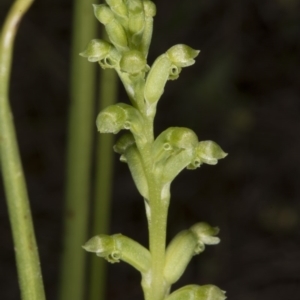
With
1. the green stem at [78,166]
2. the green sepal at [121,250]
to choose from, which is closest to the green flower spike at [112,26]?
the green sepal at [121,250]

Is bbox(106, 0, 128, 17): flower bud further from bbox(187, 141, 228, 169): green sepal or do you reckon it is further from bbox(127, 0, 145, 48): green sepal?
bbox(187, 141, 228, 169): green sepal

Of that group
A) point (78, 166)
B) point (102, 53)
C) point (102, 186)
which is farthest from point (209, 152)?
point (102, 186)

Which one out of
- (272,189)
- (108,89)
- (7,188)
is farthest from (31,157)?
(7,188)

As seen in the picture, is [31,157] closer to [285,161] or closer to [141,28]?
[285,161]

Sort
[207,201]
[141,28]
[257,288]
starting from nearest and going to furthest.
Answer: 1. [141,28]
2. [257,288]
3. [207,201]

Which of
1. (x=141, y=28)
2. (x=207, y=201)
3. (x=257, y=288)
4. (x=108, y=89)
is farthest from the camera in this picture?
(x=207, y=201)

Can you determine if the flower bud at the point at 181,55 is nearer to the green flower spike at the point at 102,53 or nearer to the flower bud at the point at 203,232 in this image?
the green flower spike at the point at 102,53

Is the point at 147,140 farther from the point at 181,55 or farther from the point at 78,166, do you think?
the point at 78,166

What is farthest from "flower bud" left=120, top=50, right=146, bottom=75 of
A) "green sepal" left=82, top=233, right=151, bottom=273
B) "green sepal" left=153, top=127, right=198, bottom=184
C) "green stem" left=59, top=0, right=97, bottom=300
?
"green stem" left=59, top=0, right=97, bottom=300
